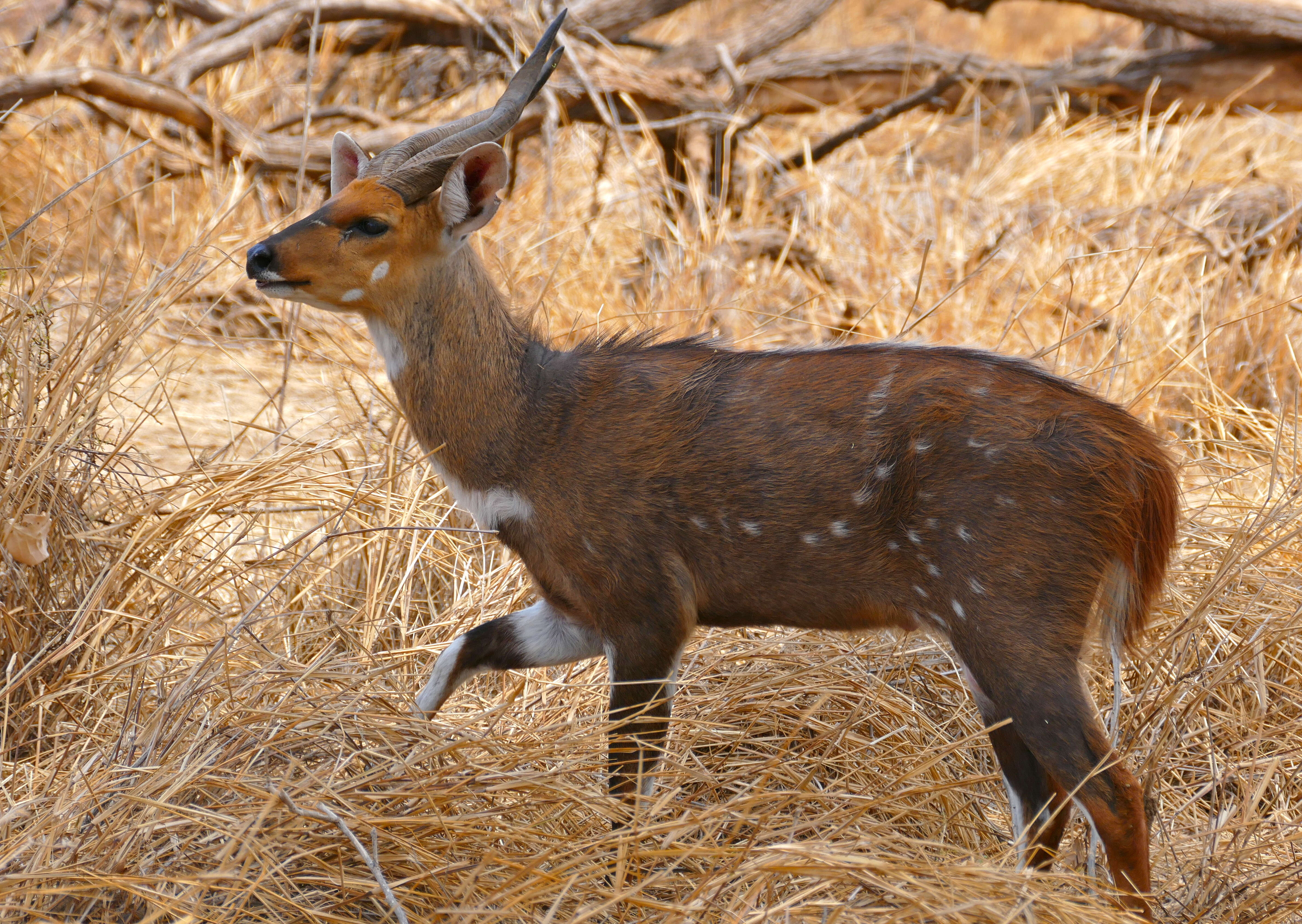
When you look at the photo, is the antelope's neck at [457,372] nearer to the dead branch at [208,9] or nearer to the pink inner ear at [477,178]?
the pink inner ear at [477,178]

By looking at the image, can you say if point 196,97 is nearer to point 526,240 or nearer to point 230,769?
point 526,240

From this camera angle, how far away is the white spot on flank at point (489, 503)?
3256mm

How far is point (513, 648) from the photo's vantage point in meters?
3.37

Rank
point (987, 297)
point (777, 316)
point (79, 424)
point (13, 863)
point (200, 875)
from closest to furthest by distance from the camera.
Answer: point (200, 875) < point (13, 863) < point (79, 424) < point (777, 316) < point (987, 297)

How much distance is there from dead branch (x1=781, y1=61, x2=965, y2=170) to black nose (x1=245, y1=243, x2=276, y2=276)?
3.93 m

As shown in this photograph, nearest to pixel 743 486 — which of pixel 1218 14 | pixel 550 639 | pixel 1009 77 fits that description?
pixel 550 639

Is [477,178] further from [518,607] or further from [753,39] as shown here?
[753,39]

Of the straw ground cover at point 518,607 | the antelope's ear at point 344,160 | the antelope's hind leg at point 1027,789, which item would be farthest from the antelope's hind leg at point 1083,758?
the antelope's ear at point 344,160

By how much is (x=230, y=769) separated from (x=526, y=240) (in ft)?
14.3

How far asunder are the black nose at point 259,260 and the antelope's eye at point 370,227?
8.5 inches

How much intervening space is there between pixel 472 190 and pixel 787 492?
3.72 ft

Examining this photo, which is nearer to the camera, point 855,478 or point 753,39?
point 855,478

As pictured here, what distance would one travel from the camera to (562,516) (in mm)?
3186

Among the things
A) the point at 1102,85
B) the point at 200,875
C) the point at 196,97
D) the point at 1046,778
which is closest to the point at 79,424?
the point at 200,875
